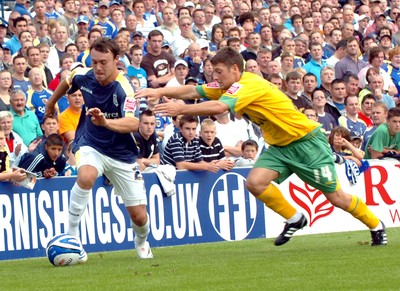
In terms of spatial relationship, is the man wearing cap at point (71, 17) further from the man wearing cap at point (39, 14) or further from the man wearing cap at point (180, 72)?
the man wearing cap at point (180, 72)

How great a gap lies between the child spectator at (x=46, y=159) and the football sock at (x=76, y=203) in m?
2.20

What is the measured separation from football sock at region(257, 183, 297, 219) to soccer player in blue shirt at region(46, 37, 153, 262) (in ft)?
4.39

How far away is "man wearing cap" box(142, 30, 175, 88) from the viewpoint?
65.8 feet

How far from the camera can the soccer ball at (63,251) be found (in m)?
11.9

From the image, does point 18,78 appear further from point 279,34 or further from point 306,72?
point 279,34

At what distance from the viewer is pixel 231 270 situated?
10719 millimetres

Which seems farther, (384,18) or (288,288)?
(384,18)

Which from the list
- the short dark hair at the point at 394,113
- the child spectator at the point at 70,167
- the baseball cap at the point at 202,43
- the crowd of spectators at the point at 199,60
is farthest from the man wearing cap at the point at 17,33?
the short dark hair at the point at 394,113

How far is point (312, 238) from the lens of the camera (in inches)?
593

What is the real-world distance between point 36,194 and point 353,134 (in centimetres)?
684

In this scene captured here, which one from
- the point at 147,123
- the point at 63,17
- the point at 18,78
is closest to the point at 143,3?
the point at 63,17

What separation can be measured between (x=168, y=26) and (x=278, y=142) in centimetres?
1072

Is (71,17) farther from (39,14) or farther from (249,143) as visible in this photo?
(249,143)

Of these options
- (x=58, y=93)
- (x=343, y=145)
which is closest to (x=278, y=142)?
(x=58, y=93)
